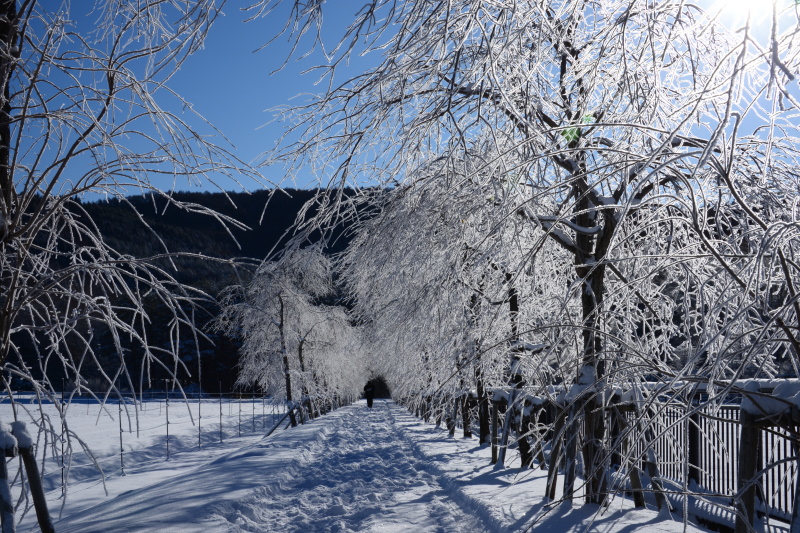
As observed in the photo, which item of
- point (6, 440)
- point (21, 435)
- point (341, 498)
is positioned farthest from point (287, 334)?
point (6, 440)

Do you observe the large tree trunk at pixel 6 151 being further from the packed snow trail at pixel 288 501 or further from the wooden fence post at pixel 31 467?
the packed snow trail at pixel 288 501

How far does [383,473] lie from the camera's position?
10.1m

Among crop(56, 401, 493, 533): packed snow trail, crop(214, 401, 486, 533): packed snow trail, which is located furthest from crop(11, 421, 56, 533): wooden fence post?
crop(214, 401, 486, 533): packed snow trail

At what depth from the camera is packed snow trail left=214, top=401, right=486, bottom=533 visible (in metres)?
6.28

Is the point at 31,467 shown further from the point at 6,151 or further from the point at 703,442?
the point at 703,442

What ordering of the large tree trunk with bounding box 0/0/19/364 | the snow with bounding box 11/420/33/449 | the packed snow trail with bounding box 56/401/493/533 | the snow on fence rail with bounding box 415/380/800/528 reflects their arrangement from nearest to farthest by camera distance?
the snow on fence rail with bounding box 415/380/800/528, the large tree trunk with bounding box 0/0/19/364, the snow with bounding box 11/420/33/449, the packed snow trail with bounding box 56/401/493/533

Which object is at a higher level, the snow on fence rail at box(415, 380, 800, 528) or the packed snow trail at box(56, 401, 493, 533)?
the snow on fence rail at box(415, 380, 800, 528)

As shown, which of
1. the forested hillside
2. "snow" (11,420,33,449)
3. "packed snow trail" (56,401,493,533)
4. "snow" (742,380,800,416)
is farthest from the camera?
the forested hillside

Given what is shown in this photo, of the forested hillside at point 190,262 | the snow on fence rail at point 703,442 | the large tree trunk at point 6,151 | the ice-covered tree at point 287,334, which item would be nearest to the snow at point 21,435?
the large tree trunk at point 6,151

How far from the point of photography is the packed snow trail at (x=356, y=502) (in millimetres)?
6277

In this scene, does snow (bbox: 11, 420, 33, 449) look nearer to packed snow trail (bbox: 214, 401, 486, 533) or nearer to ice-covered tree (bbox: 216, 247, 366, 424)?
packed snow trail (bbox: 214, 401, 486, 533)

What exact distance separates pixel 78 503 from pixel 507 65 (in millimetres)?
10310

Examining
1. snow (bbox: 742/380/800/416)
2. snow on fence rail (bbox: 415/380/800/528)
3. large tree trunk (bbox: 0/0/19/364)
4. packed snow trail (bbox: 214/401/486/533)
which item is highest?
large tree trunk (bbox: 0/0/19/364)

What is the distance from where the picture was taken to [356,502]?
7.66 metres
